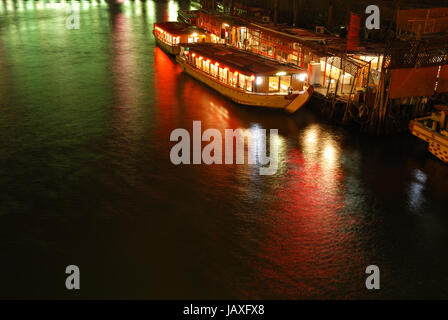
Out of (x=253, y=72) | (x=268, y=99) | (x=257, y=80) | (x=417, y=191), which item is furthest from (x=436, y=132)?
(x=253, y=72)

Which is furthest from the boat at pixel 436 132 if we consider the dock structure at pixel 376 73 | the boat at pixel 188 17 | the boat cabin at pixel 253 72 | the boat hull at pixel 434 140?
the boat at pixel 188 17

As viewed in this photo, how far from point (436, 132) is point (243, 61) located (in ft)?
51.4

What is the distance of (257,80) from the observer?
31.6 meters

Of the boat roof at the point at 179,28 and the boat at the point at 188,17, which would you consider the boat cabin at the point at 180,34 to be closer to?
the boat roof at the point at 179,28

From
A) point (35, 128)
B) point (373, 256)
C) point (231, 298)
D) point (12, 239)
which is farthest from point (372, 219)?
point (35, 128)

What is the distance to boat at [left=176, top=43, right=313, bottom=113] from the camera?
31281mm

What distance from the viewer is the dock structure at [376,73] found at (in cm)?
2673

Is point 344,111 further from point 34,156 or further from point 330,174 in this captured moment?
point 34,156

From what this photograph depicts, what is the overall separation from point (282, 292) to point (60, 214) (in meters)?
10.6

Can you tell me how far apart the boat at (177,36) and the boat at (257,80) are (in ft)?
39.3

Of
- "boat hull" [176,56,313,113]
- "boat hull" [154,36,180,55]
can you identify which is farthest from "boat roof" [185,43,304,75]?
"boat hull" [154,36,180,55]

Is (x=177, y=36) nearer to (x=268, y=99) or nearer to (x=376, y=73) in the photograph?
(x=268, y=99)

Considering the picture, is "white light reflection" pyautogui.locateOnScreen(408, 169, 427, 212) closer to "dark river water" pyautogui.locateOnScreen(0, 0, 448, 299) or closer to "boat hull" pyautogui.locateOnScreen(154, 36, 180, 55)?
"dark river water" pyautogui.locateOnScreen(0, 0, 448, 299)

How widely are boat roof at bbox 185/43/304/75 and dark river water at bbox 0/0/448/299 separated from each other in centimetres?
304
